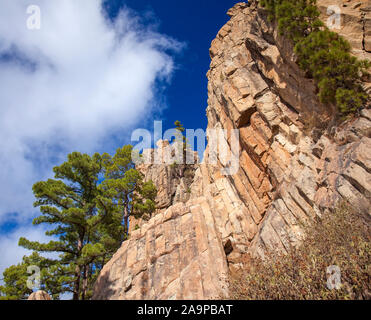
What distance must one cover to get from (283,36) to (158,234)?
1599cm

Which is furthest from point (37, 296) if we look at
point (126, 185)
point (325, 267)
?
point (325, 267)

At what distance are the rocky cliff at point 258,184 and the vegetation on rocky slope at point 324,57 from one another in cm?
85

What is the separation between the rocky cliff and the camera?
11.2 meters

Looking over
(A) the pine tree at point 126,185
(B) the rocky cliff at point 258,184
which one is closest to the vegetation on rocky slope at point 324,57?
(B) the rocky cliff at point 258,184

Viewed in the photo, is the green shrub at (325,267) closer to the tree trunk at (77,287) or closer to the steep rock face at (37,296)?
the steep rock face at (37,296)

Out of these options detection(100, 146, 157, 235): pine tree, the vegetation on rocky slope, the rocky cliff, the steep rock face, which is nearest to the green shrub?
the rocky cliff

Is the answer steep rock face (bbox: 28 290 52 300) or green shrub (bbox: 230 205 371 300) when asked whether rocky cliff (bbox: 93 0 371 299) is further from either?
steep rock face (bbox: 28 290 52 300)

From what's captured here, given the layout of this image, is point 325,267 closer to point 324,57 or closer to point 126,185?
point 324,57

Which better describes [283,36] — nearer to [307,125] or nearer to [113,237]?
[307,125]

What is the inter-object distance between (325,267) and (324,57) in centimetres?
1095

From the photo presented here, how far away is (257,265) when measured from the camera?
1064cm

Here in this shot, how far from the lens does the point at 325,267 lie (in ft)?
21.7

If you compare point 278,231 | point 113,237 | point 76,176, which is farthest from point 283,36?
point 113,237

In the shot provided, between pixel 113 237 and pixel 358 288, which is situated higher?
pixel 113 237
